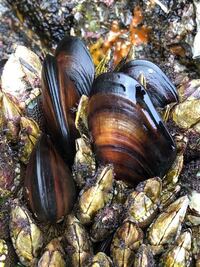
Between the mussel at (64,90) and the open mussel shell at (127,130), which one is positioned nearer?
the open mussel shell at (127,130)

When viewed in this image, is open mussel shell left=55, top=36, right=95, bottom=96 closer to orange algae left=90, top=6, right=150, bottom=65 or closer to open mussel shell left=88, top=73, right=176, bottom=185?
open mussel shell left=88, top=73, right=176, bottom=185

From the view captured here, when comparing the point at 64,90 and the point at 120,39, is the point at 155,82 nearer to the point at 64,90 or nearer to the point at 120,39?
the point at 64,90

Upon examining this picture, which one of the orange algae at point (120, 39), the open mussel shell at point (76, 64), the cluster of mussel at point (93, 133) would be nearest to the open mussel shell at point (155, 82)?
the cluster of mussel at point (93, 133)

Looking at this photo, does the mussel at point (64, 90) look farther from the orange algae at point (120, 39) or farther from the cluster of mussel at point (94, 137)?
the orange algae at point (120, 39)

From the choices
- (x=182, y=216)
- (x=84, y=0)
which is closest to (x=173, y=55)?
(x=84, y=0)

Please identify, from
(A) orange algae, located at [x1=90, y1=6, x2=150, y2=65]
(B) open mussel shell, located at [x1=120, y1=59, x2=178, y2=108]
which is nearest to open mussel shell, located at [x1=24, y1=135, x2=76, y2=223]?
(B) open mussel shell, located at [x1=120, y1=59, x2=178, y2=108]

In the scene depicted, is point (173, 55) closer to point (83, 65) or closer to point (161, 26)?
point (161, 26)
